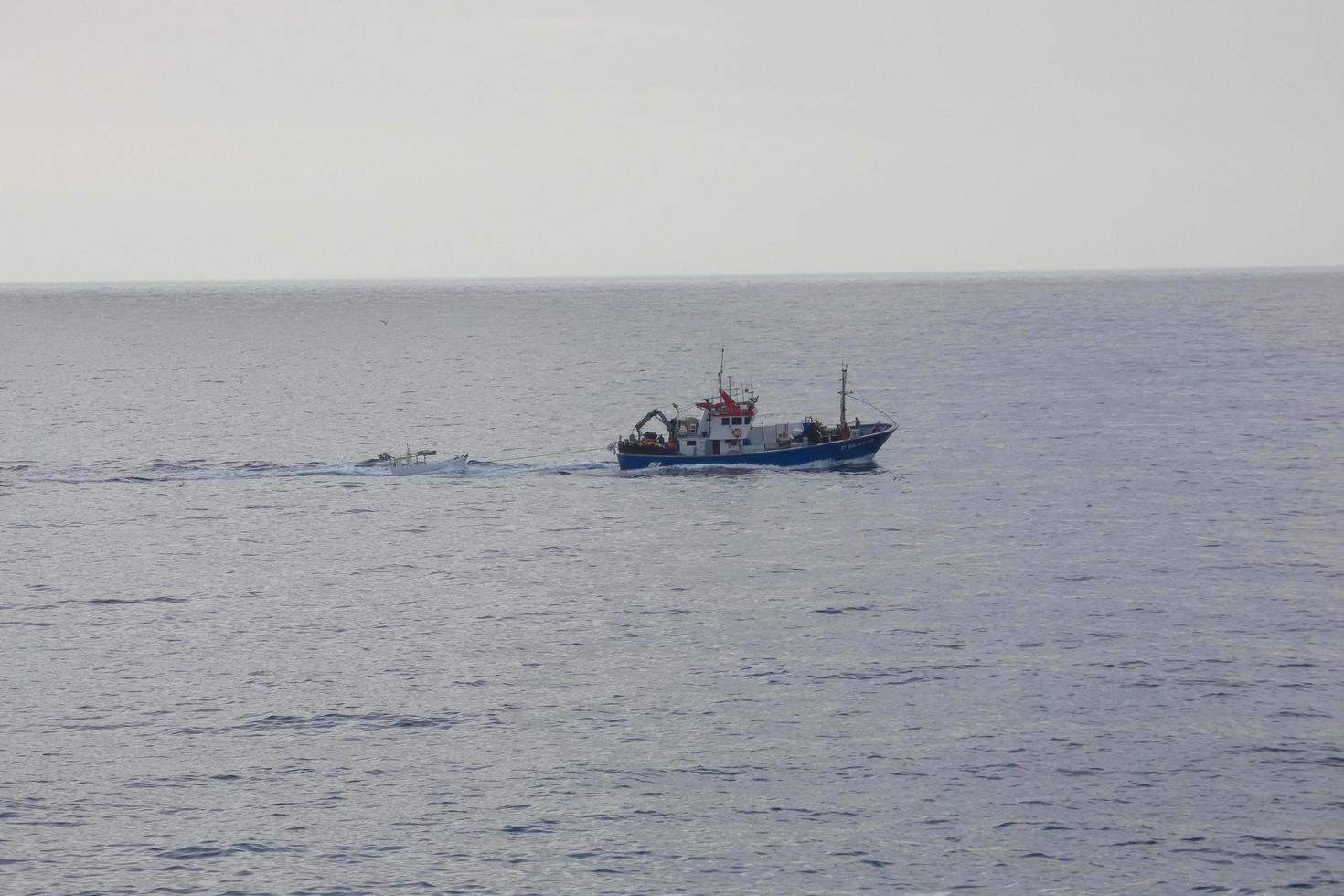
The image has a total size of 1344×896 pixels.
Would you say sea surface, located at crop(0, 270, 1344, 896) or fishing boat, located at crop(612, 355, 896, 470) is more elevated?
fishing boat, located at crop(612, 355, 896, 470)

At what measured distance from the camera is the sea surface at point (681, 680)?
42.3m

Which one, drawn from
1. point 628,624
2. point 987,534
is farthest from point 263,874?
point 987,534

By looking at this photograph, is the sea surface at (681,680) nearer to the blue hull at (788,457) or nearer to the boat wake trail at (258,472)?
the boat wake trail at (258,472)

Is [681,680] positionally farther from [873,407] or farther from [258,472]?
[873,407]

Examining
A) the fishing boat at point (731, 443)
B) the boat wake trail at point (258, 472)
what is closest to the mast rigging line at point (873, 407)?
the fishing boat at point (731, 443)

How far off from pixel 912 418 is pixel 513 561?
252ft

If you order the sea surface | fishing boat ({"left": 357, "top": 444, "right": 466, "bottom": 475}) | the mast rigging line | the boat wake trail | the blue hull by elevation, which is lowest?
the sea surface

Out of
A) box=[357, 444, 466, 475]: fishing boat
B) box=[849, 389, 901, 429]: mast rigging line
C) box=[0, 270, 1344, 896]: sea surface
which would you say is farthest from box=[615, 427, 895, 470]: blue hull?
box=[849, 389, 901, 429]: mast rigging line

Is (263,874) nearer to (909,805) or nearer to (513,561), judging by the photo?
(909,805)

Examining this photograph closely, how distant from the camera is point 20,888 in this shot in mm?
40219

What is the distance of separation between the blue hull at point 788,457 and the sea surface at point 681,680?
57.0 inches

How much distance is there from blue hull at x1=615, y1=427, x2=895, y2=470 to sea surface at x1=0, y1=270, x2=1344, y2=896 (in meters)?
1.45

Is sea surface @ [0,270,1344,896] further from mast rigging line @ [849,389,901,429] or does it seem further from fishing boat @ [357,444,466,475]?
mast rigging line @ [849,389,901,429]

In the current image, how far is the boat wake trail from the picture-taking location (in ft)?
379
